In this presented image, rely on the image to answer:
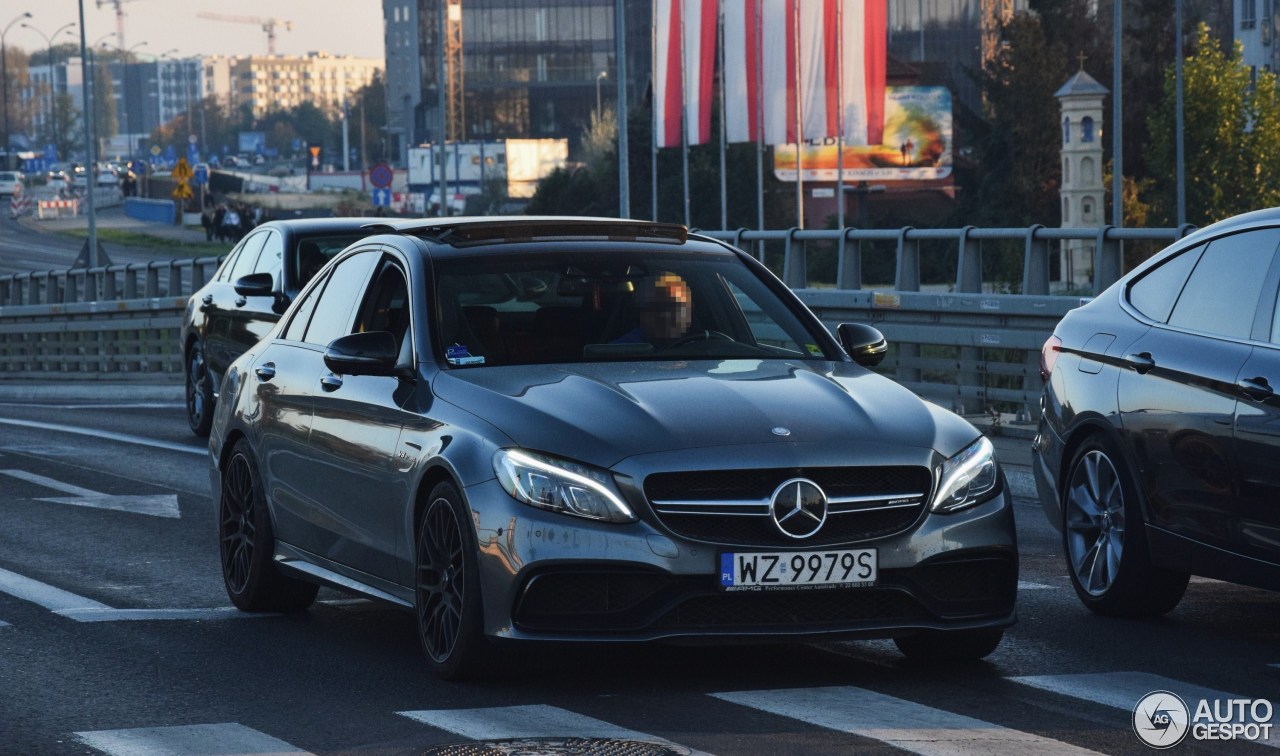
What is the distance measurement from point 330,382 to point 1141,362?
2.90 m

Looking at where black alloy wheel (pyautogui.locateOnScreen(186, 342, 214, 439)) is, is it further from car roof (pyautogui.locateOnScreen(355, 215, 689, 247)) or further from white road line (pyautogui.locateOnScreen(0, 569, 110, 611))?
car roof (pyautogui.locateOnScreen(355, 215, 689, 247))

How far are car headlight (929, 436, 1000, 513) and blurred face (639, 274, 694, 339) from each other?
1259 mm

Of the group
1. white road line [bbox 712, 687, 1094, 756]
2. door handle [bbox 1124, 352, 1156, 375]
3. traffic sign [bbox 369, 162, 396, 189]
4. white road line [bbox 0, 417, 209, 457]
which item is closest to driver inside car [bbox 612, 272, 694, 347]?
white road line [bbox 712, 687, 1094, 756]

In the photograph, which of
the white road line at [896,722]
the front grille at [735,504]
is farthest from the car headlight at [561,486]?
the white road line at [896,722]

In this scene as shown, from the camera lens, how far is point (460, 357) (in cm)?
754

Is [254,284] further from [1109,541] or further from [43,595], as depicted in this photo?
[1109,541]

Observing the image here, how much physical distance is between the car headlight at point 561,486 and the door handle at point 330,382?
1.61m

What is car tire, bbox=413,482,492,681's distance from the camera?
676 cm

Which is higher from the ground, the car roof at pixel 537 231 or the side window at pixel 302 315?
the car roof at pixel 537 231

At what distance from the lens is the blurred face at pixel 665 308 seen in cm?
776

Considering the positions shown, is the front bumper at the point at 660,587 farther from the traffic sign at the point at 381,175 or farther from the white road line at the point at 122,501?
the traffic sign at the point at 381,175

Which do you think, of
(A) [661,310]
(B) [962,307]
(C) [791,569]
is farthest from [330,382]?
(B) [962,307]

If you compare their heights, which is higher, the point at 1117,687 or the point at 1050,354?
the point at 1050,354

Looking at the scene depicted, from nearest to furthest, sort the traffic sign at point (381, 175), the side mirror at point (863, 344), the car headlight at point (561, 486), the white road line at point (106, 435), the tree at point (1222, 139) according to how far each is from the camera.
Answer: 1. the car headlight at point (561, 486)
2. the side mirror at point (863, 344)
3. the white road line at point (106, 435)
4. the traffic sign at point (381, 175)
5. the tree at point (1222, 139)
